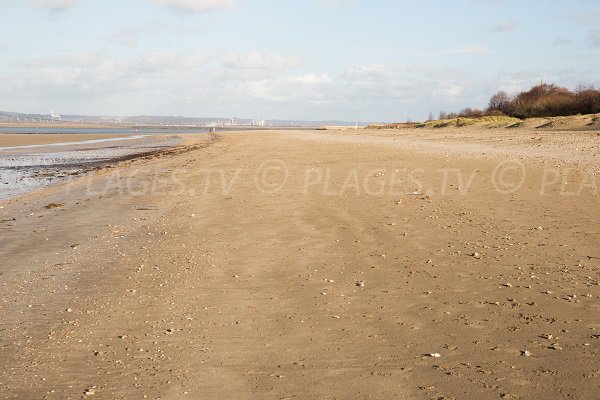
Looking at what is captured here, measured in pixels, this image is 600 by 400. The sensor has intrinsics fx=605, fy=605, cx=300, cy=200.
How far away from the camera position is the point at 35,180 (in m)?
19.6

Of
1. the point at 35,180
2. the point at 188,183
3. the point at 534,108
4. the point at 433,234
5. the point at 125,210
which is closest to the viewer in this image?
the point at 433,234

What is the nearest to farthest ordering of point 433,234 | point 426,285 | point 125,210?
point 426,285, point 433,234, point 125,210

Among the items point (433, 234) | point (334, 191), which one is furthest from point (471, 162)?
point (433, 234)

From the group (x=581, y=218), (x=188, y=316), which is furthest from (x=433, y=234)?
(x=188, y=316)

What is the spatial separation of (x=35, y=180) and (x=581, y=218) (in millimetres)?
16753

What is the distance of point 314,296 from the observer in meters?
5.93

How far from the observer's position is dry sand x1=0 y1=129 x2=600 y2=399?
163 inches

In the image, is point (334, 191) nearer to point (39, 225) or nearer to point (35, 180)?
point (39, 225)

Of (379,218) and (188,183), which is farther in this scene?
(188,183)

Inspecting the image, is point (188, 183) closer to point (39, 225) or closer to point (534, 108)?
point (39, 225)

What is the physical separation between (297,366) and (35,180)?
17636mm

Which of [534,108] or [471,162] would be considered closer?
[471,162]

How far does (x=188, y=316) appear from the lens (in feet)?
17.9

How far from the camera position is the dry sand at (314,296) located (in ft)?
13.6
